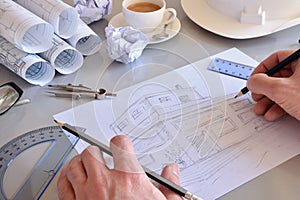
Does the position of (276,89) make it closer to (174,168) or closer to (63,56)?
(174,168)

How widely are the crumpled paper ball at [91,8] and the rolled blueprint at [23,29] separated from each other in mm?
133

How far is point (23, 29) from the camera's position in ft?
2.26

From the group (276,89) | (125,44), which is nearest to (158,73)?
(125,44)

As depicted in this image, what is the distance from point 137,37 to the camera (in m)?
0.76

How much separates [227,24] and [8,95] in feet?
1.45

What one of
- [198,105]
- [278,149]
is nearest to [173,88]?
[198,105]

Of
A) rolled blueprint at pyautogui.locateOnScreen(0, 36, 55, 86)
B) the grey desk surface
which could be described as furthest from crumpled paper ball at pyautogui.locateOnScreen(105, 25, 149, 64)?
rolled blueprint at pyautogui.locateOnScreen(0, 36, 55, 86)

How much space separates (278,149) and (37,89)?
42cm

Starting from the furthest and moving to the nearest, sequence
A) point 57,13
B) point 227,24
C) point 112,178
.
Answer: point 227,24
point 57,13
point 112,178

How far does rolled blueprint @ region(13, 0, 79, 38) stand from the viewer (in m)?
0.74

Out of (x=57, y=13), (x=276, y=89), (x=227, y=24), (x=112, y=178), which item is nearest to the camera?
(x=112, y=178)

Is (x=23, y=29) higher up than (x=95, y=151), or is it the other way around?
(x=23, y=29)

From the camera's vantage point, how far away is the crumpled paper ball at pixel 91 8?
0.85 m

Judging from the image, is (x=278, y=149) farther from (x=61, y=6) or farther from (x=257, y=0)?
(x=61, y=6)
